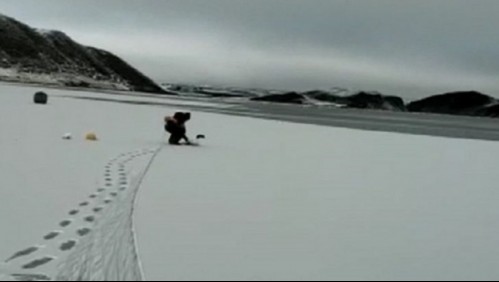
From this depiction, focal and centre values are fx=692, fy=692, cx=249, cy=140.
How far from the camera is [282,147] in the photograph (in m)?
19.6

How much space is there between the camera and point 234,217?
26.5ft

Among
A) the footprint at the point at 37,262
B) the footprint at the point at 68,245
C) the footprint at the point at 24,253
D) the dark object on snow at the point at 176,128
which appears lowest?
the dark object on snow at the point at 176,128

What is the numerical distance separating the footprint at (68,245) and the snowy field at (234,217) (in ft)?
0.06

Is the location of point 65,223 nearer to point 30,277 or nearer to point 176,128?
point 30,277

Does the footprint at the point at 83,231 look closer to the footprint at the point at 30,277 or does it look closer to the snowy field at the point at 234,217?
the snowy field at the point at 234,217

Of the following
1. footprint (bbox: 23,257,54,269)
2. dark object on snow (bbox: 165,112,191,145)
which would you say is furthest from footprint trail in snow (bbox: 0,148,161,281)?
dark object on snow (bbox: 165,112,191,145)

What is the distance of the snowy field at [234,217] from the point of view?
19.2 feet

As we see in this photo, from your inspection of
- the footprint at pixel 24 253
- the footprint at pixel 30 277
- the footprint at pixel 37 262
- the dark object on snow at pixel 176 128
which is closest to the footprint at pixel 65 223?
the footprint at pixel 24 253

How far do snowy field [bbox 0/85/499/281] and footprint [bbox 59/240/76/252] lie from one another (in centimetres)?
2

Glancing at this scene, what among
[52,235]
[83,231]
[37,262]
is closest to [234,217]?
[83,231]

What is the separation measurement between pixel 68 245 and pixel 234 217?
224cm

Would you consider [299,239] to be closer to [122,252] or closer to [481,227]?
[122,252]

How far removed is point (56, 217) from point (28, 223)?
385 millimetres

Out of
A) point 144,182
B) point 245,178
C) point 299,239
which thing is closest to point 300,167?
point 245,178
